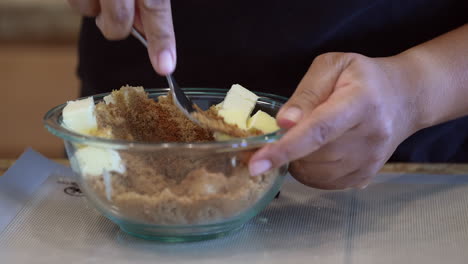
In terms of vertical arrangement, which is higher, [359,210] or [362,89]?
[362,89]

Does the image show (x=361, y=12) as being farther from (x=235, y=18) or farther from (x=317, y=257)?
(x=317, y=257)

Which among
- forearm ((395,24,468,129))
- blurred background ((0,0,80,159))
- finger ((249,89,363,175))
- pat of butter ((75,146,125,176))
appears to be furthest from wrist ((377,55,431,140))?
blurred background ((0,0,80,159))

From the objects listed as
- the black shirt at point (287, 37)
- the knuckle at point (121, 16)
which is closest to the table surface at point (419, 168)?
the black shirt at point (287, 37)

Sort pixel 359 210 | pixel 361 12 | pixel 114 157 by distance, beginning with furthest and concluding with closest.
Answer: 1. pixel 361 12
2. pixel 359 210
3. pixel 114 157

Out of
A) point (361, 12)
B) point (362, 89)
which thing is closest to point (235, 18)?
point (361, 12)

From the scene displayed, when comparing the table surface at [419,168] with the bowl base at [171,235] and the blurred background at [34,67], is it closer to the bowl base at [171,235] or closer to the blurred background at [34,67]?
the bowl base at [171,235]

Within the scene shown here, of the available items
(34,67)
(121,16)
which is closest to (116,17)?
(121,16)

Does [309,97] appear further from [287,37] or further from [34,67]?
[34,67]
